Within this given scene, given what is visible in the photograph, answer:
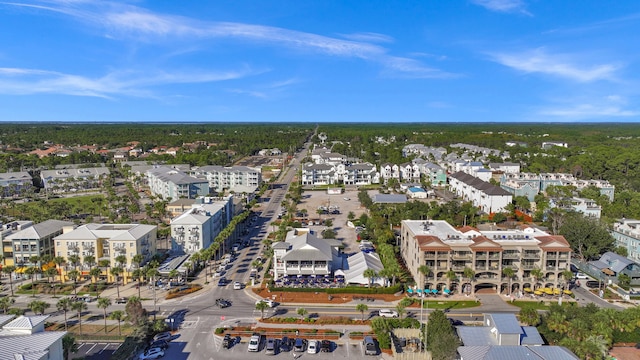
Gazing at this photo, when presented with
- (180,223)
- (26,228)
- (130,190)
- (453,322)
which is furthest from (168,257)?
(130,190)

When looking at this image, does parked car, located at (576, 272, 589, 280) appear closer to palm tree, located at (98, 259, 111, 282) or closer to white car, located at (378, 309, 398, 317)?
white car, located at (378, 309, 398, 317)

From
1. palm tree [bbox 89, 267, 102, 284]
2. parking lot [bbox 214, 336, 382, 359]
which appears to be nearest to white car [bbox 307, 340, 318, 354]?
parking lot [bbox 214, 336, 382, 359]

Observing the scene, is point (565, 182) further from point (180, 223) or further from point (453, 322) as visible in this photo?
point (180, 223)

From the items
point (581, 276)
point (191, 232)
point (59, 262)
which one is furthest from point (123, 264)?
point (581, 276)

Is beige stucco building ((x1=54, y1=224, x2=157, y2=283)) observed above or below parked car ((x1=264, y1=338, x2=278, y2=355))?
above

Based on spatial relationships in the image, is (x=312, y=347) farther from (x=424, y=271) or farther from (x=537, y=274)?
(x=537, y=274)

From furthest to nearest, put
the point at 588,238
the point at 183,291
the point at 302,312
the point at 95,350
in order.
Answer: the point at 588,238 → the point at 183,291 → the point at 302,312 → the point at 95,350

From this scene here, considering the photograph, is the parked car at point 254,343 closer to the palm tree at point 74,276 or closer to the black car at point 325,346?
the black car at point 325,346
